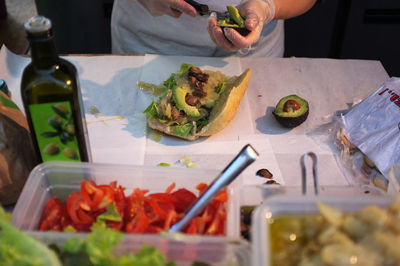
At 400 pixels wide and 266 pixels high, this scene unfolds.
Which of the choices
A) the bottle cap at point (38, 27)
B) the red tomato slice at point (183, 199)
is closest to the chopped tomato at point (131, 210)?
the red tomato slice at point (183, 199)

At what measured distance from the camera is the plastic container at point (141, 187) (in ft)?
2.76

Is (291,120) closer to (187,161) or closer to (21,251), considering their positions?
(187,161)

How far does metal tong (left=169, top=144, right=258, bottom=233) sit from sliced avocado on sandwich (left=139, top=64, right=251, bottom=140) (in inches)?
26.7

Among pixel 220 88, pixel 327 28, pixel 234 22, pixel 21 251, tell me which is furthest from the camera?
pixel 327 28

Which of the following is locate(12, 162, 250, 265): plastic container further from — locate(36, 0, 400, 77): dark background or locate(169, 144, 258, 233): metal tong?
locate(36, 0, 400, 77): dark background

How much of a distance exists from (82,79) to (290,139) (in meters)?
1.01

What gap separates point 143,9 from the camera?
2.21 meters

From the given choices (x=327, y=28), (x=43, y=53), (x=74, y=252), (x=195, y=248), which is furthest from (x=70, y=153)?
(x=327, y=28)

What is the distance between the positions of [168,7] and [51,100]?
100 centimetres

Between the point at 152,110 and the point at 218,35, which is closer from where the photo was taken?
the point at 152,110

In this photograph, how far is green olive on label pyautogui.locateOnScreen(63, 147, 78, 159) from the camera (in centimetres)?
115

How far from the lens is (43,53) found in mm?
1027

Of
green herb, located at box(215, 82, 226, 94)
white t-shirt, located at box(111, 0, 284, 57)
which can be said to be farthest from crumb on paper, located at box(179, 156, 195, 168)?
white t-shirt, located at box(111, 0, 284, 57)

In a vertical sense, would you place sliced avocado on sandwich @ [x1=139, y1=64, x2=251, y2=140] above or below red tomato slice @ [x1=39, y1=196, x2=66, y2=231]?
below
